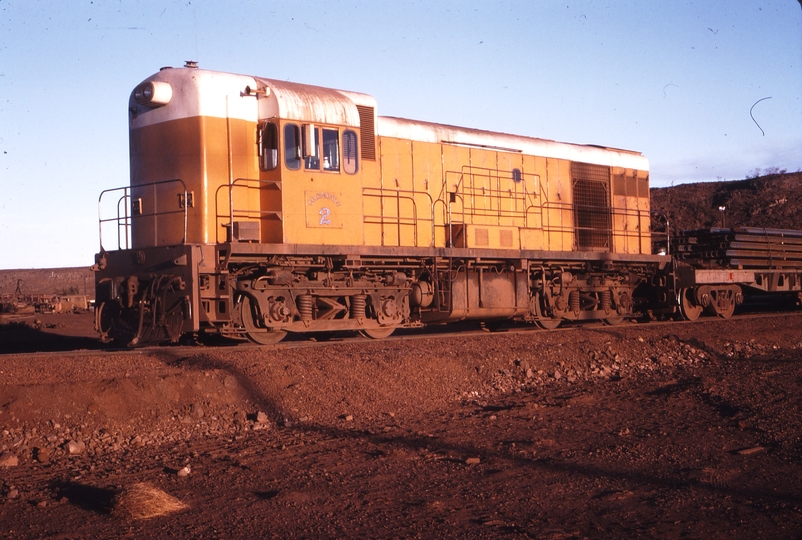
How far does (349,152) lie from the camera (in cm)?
1241

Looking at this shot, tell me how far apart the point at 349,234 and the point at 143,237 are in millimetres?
3211

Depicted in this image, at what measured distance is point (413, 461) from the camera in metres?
6.46

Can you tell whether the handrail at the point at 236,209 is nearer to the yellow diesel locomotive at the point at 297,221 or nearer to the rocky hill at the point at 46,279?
the yellow diesel locomotive at the point at 297,221

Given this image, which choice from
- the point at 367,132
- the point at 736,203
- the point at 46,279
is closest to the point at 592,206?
the point at 367,132

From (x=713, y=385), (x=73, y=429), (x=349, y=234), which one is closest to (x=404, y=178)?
(x=349, y=234)

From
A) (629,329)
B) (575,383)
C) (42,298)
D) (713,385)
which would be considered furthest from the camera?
(42,298)

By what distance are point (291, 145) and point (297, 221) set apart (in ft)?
A: 3.76

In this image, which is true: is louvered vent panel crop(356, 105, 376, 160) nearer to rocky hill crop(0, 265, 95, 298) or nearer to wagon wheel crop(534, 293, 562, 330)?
wagon wheel crop(534, 293, 562, 330)

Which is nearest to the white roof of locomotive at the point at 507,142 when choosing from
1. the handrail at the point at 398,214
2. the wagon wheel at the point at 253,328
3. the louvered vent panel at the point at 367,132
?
the louvered vent panel at the point at 367,132

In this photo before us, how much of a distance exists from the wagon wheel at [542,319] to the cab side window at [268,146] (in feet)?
22.1

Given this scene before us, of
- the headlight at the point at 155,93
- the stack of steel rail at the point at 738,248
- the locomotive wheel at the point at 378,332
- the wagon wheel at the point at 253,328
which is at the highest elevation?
the headlight at the point at 155,93

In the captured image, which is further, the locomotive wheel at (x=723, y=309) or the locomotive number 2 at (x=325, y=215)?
the locomotive wheel at (x=723, y=309)

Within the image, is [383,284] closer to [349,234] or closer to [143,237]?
[349,234]

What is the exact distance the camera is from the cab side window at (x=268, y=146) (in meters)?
11.6
